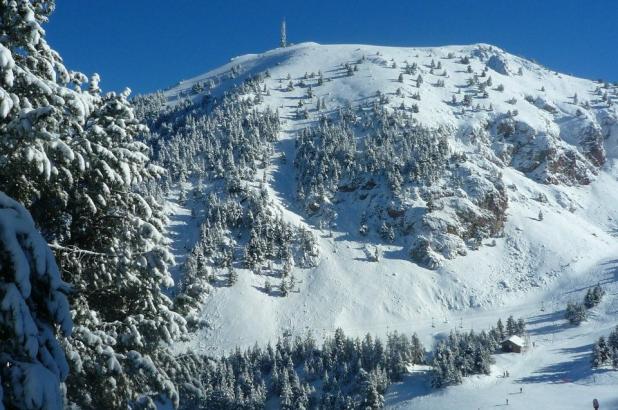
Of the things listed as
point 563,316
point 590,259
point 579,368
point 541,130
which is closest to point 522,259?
point 590,259

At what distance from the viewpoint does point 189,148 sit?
550 ft

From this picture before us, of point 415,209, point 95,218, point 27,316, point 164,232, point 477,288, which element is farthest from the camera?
point 415,209

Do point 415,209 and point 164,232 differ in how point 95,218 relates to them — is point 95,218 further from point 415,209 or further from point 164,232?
point 415,209

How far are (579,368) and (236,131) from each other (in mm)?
124684

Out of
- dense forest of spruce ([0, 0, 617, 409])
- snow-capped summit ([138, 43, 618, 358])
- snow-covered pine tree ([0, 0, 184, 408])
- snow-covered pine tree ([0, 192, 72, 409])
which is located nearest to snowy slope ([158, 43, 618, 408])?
snow-capped summit ([138, 43, 618, 358])

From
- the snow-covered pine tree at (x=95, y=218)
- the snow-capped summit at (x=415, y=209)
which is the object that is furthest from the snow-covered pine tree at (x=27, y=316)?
the snow-capped summit at (x=415, y=209)

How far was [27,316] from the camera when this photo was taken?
20.2 feet

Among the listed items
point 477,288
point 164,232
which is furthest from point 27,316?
point 477,288

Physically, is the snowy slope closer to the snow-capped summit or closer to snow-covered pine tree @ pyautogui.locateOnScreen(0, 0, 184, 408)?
the snow-capped summit

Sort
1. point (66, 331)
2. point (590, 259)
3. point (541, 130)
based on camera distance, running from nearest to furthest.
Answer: point (66, 331) → point (590, 259) → point (541, 130)

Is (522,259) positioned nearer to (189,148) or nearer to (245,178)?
(245,178)

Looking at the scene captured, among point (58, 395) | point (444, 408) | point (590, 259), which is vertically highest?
point (590, 259)

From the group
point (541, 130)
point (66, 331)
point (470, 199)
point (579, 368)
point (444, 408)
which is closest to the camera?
point (66, 331)

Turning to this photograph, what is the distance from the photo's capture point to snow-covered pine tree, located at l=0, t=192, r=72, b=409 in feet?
19.7
